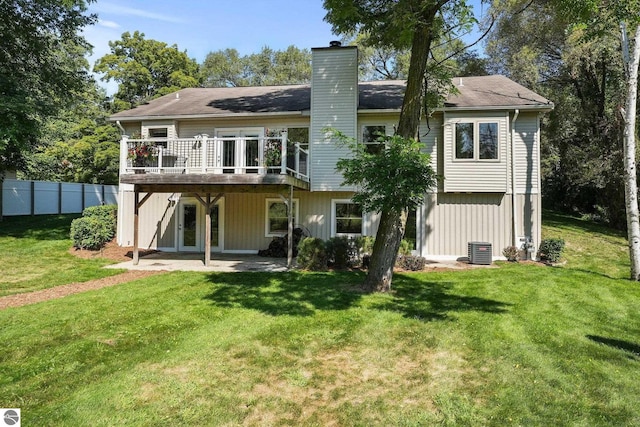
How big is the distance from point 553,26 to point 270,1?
14257 millimetres

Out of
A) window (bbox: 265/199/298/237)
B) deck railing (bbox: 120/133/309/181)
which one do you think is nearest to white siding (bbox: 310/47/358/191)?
deck railing (bbox: 120/133/309/181)

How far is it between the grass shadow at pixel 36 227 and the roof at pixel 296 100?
17.4 ft

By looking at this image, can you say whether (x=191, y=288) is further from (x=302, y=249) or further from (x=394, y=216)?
(x=394, y=216)

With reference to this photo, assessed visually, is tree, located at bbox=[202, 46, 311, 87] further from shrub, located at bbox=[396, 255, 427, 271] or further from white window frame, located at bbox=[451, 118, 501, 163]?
shrub, located at bbox=[396, 255, 427, 271]

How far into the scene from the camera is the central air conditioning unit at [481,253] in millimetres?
11945

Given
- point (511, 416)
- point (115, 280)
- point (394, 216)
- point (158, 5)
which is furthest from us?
point (158, 5)

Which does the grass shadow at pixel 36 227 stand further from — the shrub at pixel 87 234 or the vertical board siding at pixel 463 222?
the vertical board siding at pixel 463 222

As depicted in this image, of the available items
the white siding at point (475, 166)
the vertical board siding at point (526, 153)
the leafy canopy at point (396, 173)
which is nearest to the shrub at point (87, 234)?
the leafy canopy at point (396, 173)

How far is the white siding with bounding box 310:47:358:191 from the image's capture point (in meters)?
13.0

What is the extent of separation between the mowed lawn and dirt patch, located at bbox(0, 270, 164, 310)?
60 cm

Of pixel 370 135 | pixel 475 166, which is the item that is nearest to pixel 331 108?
pixel 370 135

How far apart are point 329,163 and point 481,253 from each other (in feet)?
18.6

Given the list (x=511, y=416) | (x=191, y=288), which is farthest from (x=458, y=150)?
(x=511, y=416)

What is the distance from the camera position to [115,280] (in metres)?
9.39
